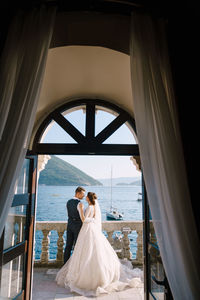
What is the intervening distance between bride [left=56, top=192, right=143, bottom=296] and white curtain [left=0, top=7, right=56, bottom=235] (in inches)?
119

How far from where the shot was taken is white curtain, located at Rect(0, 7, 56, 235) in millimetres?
1475

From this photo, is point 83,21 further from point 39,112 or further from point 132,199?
point 132,199

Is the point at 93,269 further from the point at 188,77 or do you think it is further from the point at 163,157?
the point at 188,77

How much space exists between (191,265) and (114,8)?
1.89 metres

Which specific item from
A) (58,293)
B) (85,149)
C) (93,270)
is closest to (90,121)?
(85,149)

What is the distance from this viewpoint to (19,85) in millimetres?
1602

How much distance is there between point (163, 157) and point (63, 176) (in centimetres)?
6402

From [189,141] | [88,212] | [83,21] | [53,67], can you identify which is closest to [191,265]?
[189,141]

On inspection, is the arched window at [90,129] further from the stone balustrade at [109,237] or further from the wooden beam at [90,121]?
the stone balustrade at [109,237]

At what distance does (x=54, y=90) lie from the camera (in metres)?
3.13

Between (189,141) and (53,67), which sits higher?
(53,67)

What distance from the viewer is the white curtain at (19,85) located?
1.47 metres

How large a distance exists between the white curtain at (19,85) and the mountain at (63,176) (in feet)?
200

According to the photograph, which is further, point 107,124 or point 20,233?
point 107,124
